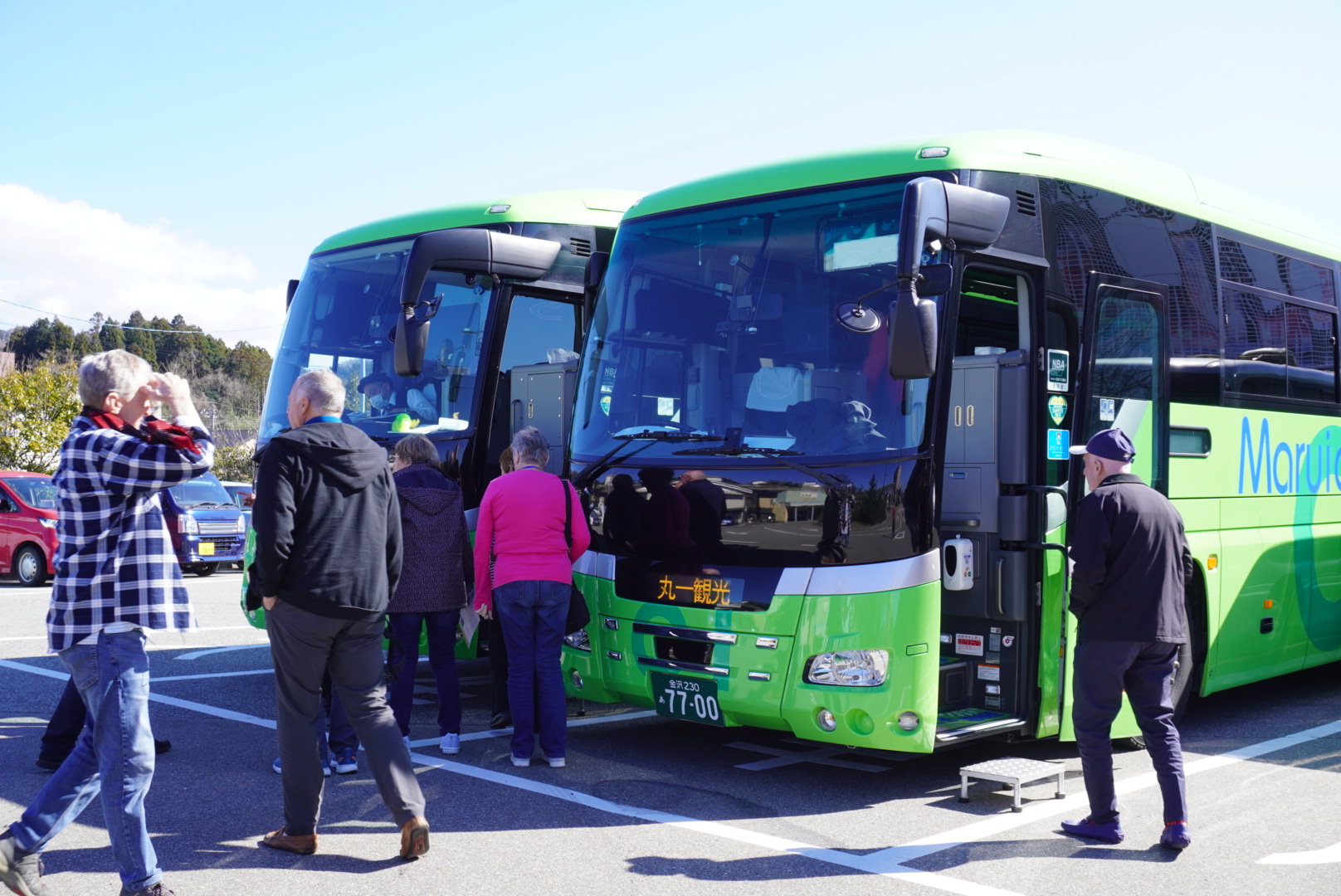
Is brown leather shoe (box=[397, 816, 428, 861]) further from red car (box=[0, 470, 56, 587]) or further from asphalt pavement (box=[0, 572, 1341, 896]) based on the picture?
red car (box=[0, 470, 56, 587])

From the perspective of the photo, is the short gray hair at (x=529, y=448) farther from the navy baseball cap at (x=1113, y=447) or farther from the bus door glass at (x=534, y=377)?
the navy baseball cap at (x=1113, y=447)

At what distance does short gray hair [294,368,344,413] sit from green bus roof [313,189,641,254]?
372 centimetres

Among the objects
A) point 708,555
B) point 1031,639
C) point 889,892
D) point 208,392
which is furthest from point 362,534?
point 208,392

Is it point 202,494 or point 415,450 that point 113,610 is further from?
point 202,494

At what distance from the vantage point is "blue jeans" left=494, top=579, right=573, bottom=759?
6930mm

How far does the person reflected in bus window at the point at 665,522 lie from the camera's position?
263 inches

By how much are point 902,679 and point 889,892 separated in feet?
4.28

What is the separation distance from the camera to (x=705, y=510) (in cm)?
660

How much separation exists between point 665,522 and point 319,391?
220 centimetres

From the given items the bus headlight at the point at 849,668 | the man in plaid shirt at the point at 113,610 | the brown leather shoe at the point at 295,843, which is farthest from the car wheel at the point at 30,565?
the bus headlight at the point at 849,668

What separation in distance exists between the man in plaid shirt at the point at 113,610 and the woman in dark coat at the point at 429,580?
99.5 inches

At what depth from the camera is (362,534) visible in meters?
5.13

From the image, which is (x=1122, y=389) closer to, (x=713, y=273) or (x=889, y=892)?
(x=713, y=273)

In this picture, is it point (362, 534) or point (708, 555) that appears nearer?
point (362, 534)
